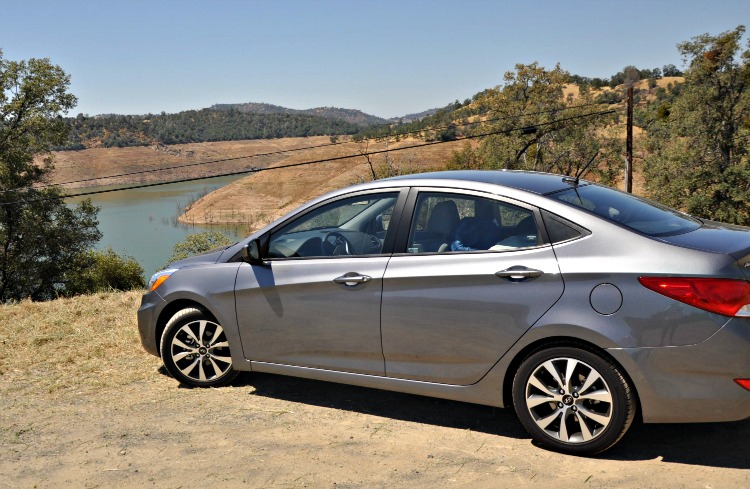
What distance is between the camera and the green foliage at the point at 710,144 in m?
37.8

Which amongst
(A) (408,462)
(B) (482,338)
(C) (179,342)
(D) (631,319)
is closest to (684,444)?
(D) (631,319)

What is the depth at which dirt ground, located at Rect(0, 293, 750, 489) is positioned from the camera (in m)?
3.82

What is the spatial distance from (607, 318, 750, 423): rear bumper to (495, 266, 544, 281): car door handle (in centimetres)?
58

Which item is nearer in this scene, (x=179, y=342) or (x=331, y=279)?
(x=331, y=279)

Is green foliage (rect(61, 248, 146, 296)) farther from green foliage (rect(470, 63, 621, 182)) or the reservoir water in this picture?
green foliage (rect(470, 63, 621, 182))

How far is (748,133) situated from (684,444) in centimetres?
4018

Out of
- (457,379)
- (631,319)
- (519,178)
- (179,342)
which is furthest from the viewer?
(179,342)

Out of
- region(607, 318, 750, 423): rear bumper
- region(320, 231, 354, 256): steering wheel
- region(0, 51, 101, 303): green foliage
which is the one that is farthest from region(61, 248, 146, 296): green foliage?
region(607, 318, 750, 423): rear bumper

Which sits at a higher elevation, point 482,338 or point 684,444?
point 482,338

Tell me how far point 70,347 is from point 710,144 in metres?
39.4

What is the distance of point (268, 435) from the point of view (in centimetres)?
453

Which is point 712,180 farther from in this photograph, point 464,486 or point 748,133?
point 464,486

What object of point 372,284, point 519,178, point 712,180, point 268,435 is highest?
point 519,178

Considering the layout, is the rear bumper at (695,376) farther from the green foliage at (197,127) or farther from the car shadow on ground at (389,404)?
the green foliage at (197,127)
